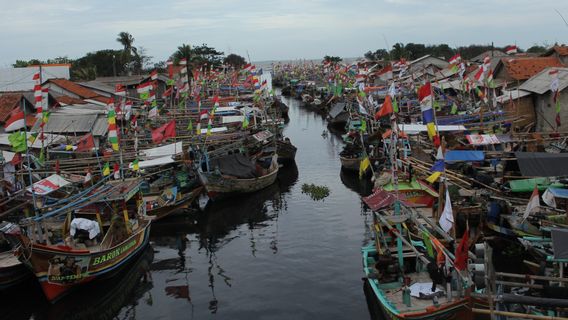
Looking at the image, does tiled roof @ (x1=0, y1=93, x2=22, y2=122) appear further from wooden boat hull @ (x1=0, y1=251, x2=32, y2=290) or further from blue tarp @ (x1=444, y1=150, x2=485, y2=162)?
blue tarp @ (x1=444, y1=150, x2=485, y2=162)

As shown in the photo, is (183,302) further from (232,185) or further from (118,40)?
(118,40)

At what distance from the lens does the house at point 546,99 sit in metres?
32.1

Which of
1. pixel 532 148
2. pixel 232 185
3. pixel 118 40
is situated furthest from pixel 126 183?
pixel 118 40

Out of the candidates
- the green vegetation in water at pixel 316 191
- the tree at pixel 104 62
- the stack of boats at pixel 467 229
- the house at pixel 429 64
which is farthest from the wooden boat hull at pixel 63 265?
the tree at pixel 104 62

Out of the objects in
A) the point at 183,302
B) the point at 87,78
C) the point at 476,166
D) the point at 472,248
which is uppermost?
the point at 87,78

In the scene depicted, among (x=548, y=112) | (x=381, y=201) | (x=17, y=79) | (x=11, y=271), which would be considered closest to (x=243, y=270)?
(x=381, y=201)

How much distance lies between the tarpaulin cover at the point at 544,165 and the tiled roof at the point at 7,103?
3360cm

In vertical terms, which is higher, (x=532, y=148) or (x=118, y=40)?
(x=118, y=40)

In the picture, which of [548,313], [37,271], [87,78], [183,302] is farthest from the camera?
[87,78]

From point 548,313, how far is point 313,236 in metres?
13.2

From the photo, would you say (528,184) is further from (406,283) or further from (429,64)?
(429,64)

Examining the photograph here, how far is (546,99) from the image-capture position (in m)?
33.5

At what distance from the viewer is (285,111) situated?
232ft

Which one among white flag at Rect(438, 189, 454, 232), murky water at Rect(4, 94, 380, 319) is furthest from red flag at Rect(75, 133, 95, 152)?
white flag at Rect(438, 189, 454, 232)
